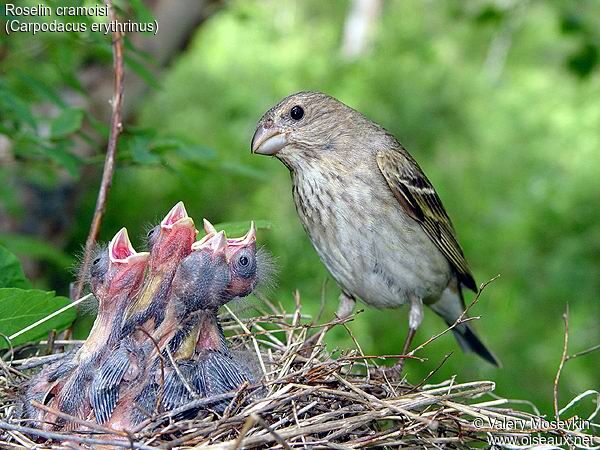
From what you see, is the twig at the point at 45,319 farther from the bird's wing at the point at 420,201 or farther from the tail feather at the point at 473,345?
the tail feather at the point at 473,345

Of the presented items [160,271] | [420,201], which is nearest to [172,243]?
[160,271]

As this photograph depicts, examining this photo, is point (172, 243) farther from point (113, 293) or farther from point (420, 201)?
point (420, 201)

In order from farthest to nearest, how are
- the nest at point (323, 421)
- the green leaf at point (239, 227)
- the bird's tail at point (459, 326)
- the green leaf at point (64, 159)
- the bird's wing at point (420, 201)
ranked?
the bird's tail at point (459, 326) < the bird's wing at point (420, 201) < the green leaf at point (64, 159) < the green leaf at point (239, 227) < the nest at point (323, 421)

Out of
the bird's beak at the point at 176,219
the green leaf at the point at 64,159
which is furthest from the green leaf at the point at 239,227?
the green leaf at the point at 64,159

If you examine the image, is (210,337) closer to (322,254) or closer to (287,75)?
(322,254)

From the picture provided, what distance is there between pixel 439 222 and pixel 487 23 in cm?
295

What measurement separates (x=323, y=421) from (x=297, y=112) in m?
1.85

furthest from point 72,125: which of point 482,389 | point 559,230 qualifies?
point 559,230

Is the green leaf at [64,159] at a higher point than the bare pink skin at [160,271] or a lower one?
higher

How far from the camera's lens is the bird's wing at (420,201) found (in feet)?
13.1

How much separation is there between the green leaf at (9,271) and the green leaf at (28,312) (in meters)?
0.22

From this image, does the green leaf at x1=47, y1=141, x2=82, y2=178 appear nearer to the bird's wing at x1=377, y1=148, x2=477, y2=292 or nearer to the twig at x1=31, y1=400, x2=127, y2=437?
the twig at x1=31, y1=400, x2=127, y2=437

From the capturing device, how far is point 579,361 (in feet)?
26.3

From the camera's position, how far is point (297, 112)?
13.2ft
